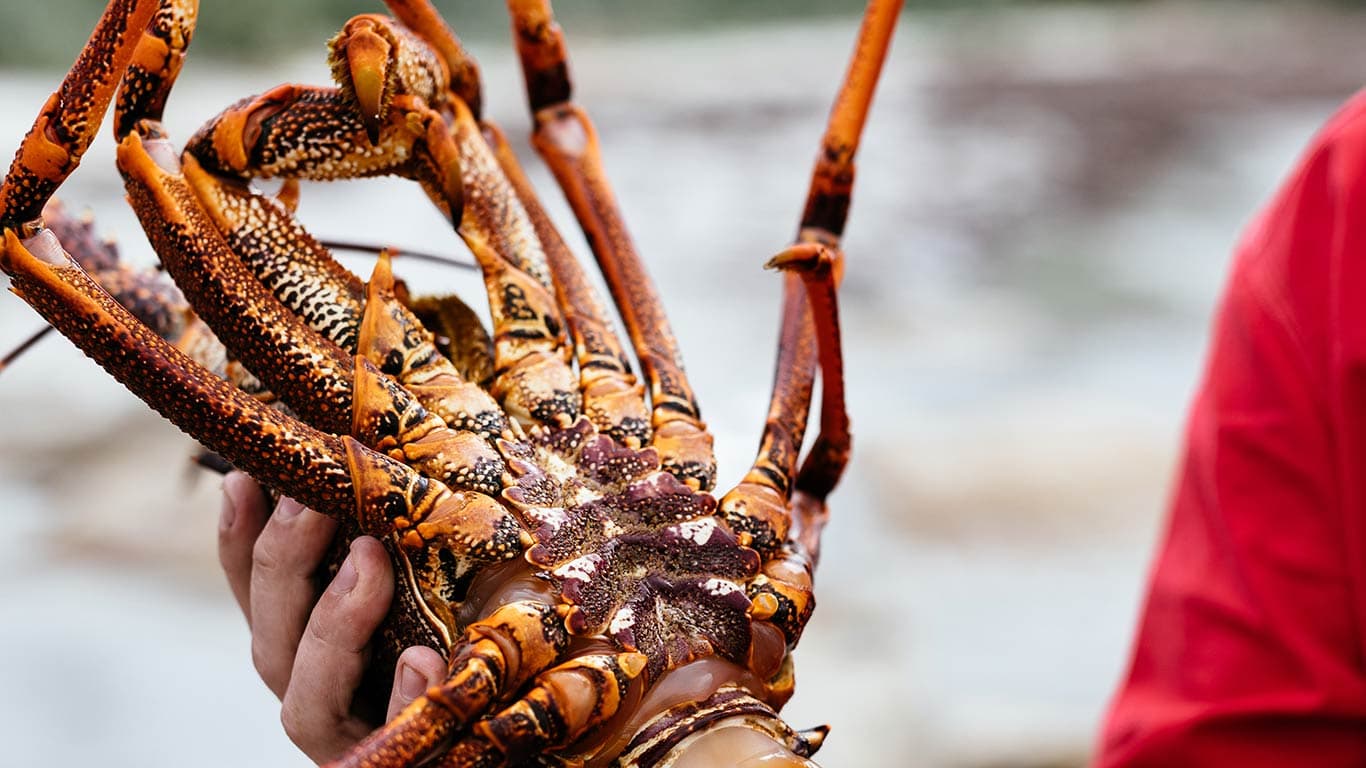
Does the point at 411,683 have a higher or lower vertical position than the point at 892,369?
lower

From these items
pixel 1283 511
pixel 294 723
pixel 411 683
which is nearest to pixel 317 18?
pixel 294 723

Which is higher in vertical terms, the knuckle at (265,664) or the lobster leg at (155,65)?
the lobster leg at (155,65)

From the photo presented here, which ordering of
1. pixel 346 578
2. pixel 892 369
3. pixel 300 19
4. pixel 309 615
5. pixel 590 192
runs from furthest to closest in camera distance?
pixel 300 19 < pixel 892 369 < pixel 590 192 < pixel 309 615 < pixel 346 578

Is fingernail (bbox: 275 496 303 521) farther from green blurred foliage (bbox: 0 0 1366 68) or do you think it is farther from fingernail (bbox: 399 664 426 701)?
green blurred foliage (bbox: 0 0 1366 68)

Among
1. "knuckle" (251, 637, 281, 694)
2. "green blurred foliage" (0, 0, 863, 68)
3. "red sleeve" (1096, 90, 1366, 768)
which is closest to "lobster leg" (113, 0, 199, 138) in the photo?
"knuckle" (251, 637, 281, 694)

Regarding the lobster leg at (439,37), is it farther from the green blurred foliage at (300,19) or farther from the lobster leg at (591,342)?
the green blurred foliage at (300,19)

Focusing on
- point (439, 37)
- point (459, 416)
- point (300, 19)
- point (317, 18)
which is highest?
point (317, 18)

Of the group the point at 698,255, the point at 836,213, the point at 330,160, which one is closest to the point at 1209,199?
the point at 698,255

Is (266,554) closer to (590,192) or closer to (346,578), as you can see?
(346,578)

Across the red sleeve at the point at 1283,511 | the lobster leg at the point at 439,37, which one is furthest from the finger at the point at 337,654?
the red sleeve at the point at 1283,511
